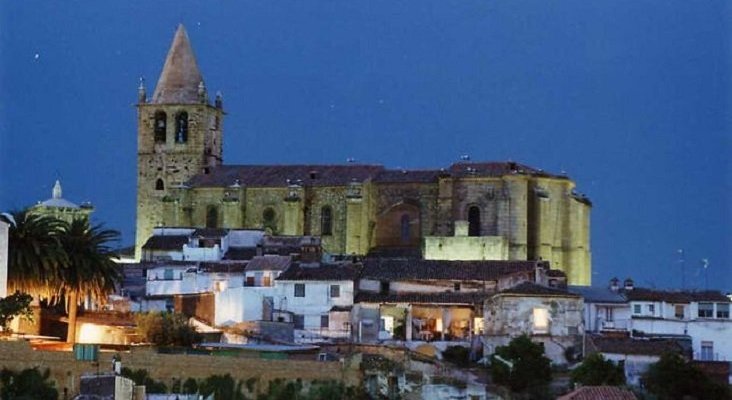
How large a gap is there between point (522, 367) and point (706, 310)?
12115 mm

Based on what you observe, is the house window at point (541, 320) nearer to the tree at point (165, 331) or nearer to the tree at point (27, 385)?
the tree at point (165, 331)

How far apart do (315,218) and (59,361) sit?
3481 centimetres

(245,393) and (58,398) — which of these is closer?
(58,398)

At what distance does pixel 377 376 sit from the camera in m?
49.2

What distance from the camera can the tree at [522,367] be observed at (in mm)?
51062

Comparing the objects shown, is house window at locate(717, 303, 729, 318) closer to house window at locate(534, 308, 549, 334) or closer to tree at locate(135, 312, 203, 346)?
house window at locate(534, 308, 549, 334)

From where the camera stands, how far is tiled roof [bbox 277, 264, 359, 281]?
59750 millimetres

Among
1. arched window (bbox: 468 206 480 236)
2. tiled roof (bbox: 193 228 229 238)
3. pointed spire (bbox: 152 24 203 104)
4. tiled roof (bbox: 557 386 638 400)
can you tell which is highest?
pointed spire (bbox: 152 24 203 104)

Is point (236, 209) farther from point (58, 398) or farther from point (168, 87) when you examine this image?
point (58, 398)

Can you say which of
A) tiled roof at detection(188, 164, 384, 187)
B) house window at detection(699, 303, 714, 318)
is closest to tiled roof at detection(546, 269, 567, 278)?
house window at detection(699, 303, 714, 318)

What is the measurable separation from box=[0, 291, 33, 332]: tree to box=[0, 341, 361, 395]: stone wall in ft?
11.0

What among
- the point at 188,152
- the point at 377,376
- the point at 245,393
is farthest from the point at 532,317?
the point at 188,152

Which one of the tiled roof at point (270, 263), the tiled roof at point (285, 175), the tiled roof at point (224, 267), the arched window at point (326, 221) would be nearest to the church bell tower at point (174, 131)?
the tiled roof at point (285, 175)

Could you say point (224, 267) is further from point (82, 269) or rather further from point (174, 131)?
point (174, 131)
